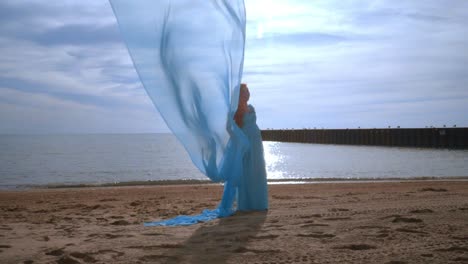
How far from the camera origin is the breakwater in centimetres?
4409

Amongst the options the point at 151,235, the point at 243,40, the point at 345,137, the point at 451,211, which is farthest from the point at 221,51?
the point at 345,137

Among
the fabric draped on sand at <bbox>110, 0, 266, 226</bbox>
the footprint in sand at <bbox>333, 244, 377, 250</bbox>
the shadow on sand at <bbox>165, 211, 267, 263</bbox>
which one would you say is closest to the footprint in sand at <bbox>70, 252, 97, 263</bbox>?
the shadow on sand at <bbox>165, 211, 267, 263</bbox>

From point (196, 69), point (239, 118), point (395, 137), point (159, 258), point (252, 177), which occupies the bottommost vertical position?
point (159, 258)

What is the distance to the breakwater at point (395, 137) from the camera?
44094 millimetres

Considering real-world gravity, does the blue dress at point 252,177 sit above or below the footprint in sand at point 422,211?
above

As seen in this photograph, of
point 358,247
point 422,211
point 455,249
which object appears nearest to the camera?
point 455,249

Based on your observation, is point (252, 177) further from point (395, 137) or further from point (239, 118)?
point (395, 137)

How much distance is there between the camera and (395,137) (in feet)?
169

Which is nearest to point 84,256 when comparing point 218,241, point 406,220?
point 218,241

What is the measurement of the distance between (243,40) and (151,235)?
268 cm

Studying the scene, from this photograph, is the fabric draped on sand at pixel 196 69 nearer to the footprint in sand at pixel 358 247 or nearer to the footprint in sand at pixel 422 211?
the footprint in sand at pixel 422 211

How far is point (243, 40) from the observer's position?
645 cm

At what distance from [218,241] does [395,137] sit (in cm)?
4948

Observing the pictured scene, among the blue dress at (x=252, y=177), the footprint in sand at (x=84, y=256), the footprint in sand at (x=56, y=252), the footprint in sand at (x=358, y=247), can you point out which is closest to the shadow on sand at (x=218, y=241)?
the footprint in sand at (x=84, y=256)
